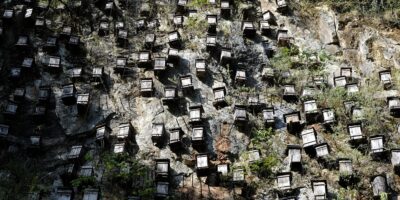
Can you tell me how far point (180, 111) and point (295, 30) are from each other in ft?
12.2

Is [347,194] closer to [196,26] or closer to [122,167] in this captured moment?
[122,167]

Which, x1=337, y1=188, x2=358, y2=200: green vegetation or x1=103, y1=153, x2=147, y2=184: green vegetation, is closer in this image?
x1=337, y1=188, x2=358, y2=200: green vegetation

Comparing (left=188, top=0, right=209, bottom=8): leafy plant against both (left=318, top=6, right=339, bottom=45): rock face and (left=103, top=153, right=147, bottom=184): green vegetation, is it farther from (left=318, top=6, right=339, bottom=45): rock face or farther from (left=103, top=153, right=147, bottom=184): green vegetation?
(left=103, top=153, right=147, bottom=184): green vegetation

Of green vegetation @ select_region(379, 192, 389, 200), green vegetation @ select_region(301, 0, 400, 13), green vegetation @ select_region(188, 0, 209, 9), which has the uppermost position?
green vegetation @ select_region(188, 0, 209, 9)

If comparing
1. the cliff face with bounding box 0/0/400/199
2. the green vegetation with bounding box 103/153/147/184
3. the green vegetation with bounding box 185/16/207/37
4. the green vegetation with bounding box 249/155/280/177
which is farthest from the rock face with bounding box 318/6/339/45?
the green vegetation with bounding box 103/153/147/184

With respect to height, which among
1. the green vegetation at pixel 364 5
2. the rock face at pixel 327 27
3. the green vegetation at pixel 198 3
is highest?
the green vegetation at pixel 198 3

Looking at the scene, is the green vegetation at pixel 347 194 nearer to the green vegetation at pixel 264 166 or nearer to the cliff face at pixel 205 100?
→ the cliff face at pixel 205 100

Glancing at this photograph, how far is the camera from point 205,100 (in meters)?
10.5

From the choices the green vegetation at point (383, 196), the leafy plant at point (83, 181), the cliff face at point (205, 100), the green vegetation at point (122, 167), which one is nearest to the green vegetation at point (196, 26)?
the cliff face at point (205, 100)

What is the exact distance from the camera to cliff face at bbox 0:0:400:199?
930cm

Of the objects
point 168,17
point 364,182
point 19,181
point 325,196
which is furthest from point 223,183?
point 168,17

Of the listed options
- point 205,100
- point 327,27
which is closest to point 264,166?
point 205,100

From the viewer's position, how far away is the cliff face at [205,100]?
9305 mm

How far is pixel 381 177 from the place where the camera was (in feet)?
29.0
